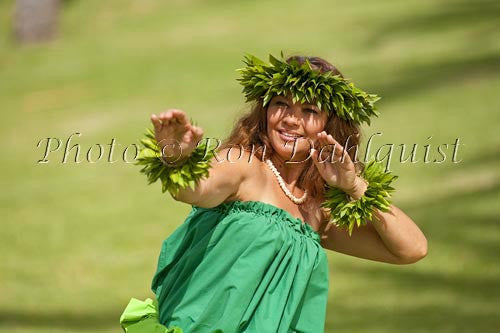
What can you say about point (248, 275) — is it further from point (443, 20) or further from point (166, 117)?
point (443, 20)

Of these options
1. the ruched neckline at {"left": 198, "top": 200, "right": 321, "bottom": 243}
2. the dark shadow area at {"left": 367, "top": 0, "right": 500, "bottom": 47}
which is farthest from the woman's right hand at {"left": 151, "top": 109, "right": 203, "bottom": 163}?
the dark shadow area at {"left": 367, "top": 0, "right": 500, "bottom": 47}

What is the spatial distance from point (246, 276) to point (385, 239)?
25.4 inches

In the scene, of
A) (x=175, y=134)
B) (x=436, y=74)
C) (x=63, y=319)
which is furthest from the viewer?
(x=436, y=74)

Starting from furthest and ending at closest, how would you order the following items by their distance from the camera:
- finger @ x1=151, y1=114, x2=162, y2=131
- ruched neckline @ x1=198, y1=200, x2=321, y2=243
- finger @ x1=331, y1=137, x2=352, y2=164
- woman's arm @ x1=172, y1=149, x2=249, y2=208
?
ruched neckline @ x1=198, y1=200, x2=321, y2=243 < finger @ x1=331, y1=137, x2=352, y2=164 < woman's arm @ x1=172, y1=149, x2=249, y2=208 < finger @ x1=151, y1=114, x2=162, y2=131

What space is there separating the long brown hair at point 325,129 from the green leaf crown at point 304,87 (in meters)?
0.05

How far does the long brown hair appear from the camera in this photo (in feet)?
13.0

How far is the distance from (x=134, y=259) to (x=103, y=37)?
13.1 metres

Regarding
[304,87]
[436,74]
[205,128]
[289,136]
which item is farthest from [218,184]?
[436,74]

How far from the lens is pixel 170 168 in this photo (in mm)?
3418

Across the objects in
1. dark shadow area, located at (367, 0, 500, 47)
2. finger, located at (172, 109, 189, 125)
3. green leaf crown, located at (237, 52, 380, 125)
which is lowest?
finger, located at (172, 109, 189, 125)

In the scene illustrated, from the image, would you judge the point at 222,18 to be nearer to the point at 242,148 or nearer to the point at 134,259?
the point at 134,259

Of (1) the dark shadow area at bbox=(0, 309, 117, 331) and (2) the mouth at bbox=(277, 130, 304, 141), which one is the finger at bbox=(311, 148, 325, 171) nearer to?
(2) the mouth at bbox=(277, 130, 304, 141)

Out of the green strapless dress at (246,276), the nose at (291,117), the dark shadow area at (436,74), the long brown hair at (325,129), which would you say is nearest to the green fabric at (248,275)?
the green strapless dress at (246,276)

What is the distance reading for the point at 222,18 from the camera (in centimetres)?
2198
